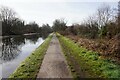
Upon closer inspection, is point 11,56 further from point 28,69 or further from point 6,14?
point 6,14

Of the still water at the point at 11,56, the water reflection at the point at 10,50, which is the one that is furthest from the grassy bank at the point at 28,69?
the water reflection at the point at 10,50

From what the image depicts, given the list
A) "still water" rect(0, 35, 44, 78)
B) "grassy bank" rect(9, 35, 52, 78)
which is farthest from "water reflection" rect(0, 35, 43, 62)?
"grassy bank" rect(9, 35, 52, 78)

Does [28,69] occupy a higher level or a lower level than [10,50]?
higher

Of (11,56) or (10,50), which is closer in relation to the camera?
(11,56)

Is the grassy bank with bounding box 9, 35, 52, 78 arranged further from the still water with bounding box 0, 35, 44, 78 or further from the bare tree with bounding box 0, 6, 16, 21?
the bare tree with bounding box 0, 6, 16, 21

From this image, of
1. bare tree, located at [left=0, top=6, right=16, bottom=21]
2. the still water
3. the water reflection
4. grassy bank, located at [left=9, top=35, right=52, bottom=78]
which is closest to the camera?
grassy bank, located at [left=9, top=35, right=52, bottom=78]

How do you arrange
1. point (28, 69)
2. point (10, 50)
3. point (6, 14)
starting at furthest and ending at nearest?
point (6, 14), point (10, 50), point (28, 69)

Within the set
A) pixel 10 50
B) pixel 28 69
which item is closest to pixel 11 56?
pixel 10 50

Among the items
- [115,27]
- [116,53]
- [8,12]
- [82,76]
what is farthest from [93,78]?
[8,12]

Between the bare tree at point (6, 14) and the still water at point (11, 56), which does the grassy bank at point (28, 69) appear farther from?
the bare tree at point (6, 14)

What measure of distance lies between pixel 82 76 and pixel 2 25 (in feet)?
211

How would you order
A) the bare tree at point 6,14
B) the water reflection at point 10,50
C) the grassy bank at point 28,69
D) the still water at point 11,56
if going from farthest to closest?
1. the bare tree at point 6,14
2. the water reflection at point 10,50
3. the still water at point 11,56
4. the grassy bank at point 28,69

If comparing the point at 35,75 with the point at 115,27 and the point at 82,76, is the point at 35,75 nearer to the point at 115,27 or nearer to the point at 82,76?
the point at 82,76

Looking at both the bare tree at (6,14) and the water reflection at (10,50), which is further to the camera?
the bare tree at (6,14)
